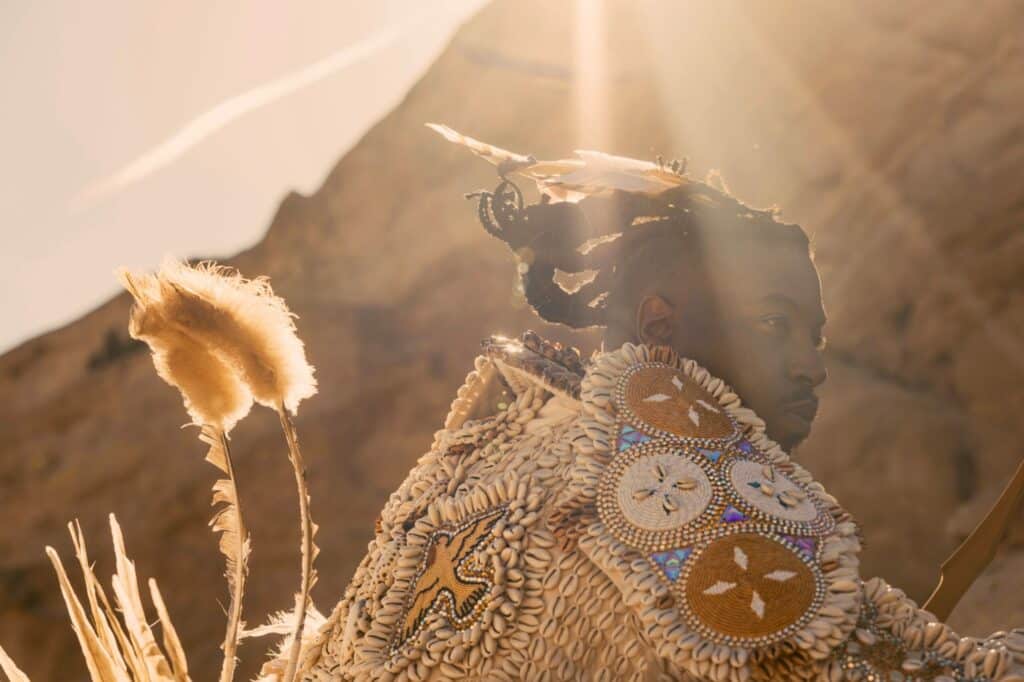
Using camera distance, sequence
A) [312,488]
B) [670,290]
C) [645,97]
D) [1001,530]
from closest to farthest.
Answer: [670,290]
[1001,530]
[645,97]
[312,488]

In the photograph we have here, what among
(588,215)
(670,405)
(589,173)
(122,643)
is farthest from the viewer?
(122,643)

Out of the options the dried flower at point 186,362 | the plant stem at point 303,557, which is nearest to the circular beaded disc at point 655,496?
the plant stem at point 303,557

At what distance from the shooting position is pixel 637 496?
129 centimetres

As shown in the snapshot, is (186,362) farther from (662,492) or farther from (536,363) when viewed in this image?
(662,492)

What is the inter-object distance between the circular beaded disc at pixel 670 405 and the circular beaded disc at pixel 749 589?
0.65 ft

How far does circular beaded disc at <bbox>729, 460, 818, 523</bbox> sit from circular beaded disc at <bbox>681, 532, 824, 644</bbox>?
0.05 m

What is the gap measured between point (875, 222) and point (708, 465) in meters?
3.02

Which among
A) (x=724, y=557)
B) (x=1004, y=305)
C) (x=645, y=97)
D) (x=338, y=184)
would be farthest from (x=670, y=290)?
(x=338, y=184)

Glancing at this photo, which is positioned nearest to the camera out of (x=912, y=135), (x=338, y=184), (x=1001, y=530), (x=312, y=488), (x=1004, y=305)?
(x=1001, y=530)

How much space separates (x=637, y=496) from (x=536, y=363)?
1.32ft

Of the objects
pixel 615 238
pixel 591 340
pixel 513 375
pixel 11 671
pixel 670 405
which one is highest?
pixel 591 340

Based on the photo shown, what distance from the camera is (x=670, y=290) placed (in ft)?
5.39

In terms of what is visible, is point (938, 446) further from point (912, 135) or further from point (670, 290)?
point (670, 290)

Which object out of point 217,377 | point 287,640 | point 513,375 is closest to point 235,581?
point 287,640
